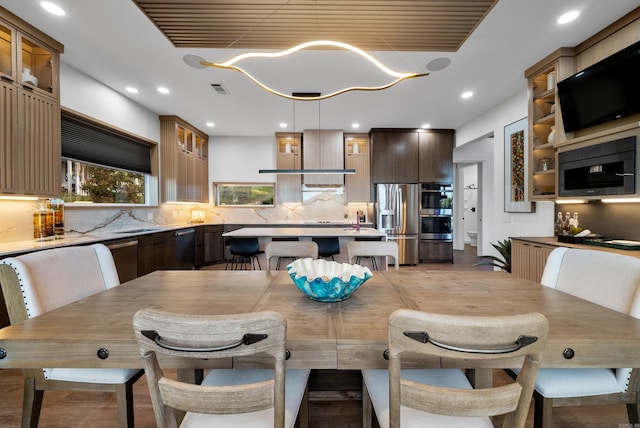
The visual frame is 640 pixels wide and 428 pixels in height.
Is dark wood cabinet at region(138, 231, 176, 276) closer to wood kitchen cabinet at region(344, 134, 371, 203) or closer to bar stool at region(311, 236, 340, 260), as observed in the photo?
bar stool at region(311, 236, 340, 260)

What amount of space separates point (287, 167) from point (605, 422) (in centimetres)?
551

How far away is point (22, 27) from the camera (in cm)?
244

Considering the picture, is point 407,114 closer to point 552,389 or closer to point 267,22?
point 267,22

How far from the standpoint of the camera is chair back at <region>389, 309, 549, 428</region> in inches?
25.3

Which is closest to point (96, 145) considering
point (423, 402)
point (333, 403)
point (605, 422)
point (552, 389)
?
point (333, 403)

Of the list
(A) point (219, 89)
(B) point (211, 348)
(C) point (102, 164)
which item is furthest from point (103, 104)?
(B) point (211, 348)

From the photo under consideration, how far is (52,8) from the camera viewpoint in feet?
7.42

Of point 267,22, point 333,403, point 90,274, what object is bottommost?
point 333,403

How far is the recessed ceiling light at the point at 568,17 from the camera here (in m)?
2.32

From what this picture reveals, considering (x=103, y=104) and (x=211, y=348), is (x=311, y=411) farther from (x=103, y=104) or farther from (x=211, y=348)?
(x=103, y=104)

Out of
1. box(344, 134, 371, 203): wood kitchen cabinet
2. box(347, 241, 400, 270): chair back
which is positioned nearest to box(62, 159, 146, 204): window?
box(347, 241, 400, 270): chair back

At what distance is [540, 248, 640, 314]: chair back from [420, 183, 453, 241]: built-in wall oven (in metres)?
4.27

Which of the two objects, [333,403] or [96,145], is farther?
[96,145]

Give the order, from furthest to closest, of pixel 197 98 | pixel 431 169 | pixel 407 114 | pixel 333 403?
1. pixel 431 169
2. pixel 407 114
3. pixel 197 98
4. pixel 333 403
